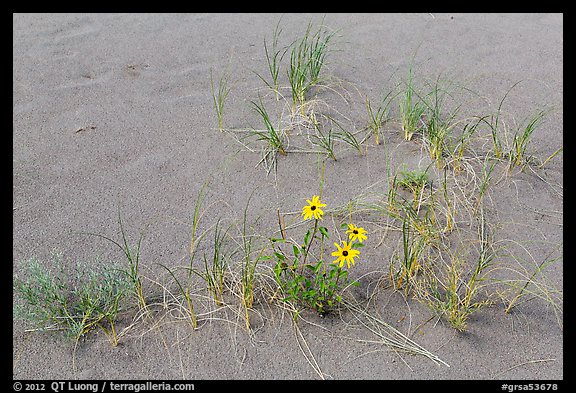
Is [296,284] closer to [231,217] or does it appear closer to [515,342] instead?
[231,217]

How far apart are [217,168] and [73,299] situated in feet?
3.51

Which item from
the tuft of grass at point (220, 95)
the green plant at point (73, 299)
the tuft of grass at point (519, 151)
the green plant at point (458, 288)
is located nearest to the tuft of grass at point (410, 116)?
the tuft of grass at point (519, 151)

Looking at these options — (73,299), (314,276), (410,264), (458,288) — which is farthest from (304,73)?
(73,299)

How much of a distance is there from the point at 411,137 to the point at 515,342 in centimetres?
144

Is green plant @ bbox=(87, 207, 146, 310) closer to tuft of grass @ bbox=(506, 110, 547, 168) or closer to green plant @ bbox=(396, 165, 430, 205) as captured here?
green plant @ bbox=(396, 165, 430, 205)

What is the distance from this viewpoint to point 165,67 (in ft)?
14.2

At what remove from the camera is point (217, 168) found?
343 cm

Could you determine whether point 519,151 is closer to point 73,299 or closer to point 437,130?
point 437,130

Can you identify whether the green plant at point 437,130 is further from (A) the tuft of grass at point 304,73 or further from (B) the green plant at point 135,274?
Result: (B) the green plant at point 135,274

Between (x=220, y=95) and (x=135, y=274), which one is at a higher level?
(x=220, y=95)

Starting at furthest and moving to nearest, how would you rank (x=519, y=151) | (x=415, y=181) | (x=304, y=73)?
(x=304, y=73) < (x=519, y=151) < (x=415, y=181)

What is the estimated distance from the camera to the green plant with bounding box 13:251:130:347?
256cm

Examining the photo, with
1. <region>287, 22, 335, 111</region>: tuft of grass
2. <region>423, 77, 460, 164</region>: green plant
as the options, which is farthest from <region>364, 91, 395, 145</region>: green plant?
<region>287, 22, 335, 111</region>: tuft of grass

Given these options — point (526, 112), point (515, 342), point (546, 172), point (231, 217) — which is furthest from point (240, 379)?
point (526, 112)
